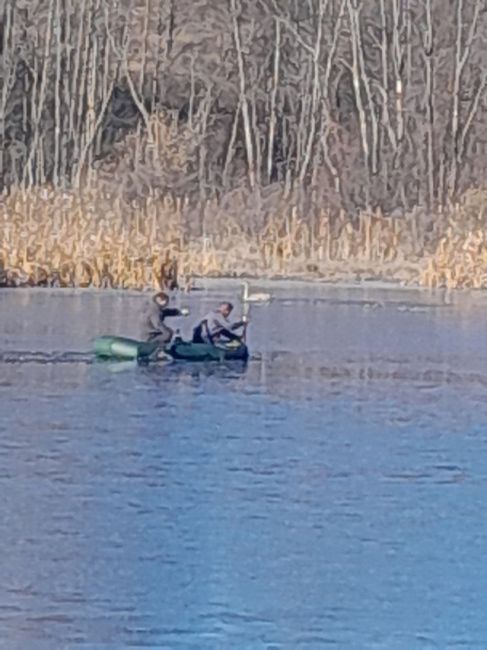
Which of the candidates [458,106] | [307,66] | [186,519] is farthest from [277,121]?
[186,519]

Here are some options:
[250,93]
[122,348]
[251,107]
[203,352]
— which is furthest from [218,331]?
[250,93]

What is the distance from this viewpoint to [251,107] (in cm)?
3447

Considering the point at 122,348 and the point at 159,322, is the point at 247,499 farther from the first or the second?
the point at 159,322

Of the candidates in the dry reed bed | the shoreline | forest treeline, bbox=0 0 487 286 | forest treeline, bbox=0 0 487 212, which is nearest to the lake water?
the shoreline

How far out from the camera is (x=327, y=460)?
10422 mm

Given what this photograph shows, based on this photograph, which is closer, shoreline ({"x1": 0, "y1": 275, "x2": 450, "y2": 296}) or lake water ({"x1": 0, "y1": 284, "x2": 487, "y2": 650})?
lake water ({"x1": 0, "y1": 284, "x2": 487, "y2": 650})

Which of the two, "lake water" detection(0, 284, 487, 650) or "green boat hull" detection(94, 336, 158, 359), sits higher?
"green boat hull" detection(94, 336, 158, 359)

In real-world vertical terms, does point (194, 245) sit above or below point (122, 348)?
above

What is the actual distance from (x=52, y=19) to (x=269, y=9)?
3646mm

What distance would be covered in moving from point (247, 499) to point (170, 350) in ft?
20.0

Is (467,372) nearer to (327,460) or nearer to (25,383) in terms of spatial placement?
(25,383)

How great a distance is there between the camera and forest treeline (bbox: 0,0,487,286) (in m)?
29.8

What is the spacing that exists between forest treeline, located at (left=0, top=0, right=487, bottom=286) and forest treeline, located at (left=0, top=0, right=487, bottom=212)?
4cm

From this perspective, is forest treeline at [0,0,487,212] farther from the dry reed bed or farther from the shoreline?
the shoreline
